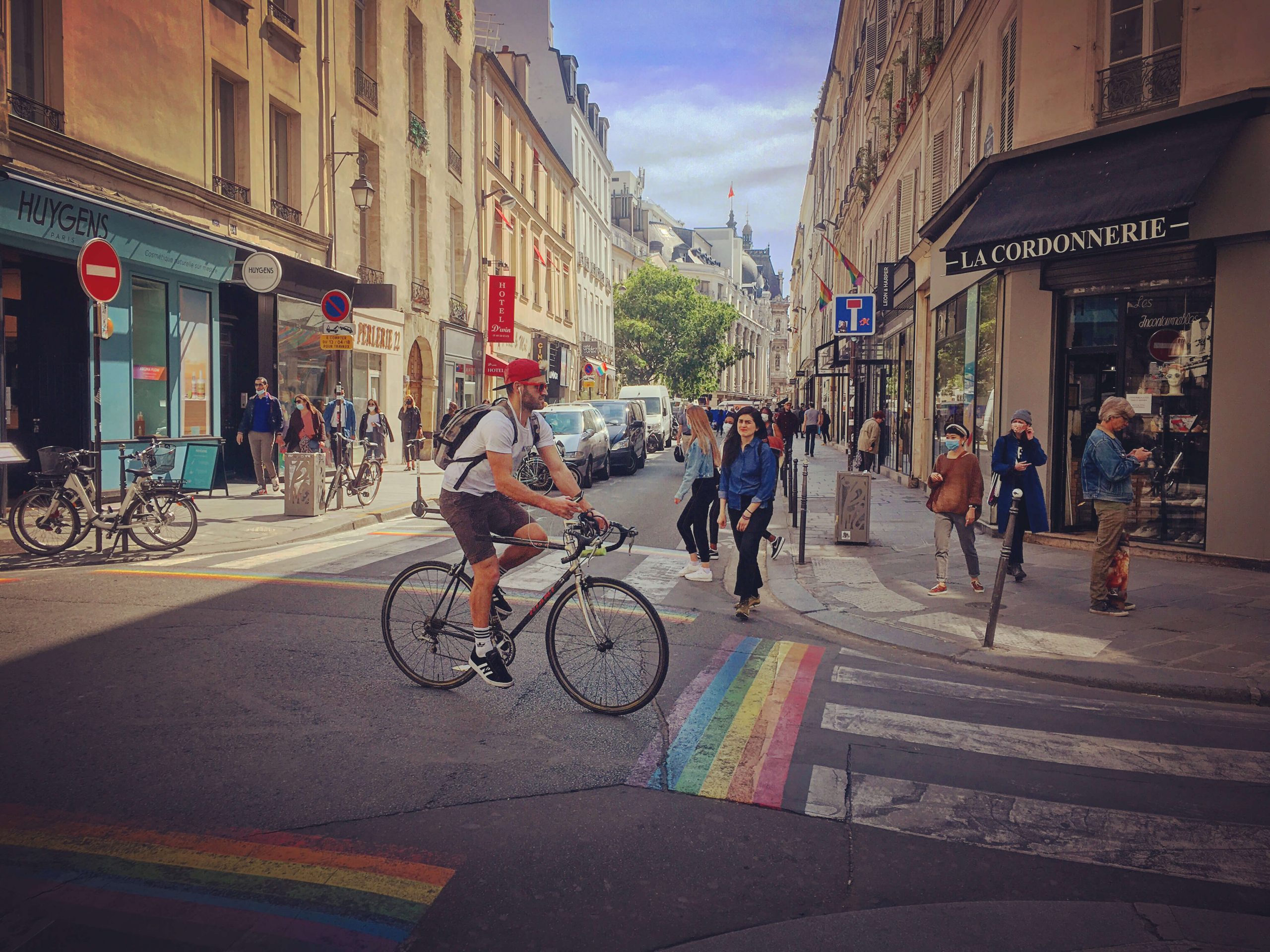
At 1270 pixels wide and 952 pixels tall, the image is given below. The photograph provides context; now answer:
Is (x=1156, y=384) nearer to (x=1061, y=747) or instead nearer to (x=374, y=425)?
(x=1061, y=747)

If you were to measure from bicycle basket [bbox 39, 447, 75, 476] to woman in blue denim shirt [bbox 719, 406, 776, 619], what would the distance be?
21.2 feet

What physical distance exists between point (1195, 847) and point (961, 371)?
12435 millimetres

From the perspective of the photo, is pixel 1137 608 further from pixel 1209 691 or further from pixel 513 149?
pixel 513 149

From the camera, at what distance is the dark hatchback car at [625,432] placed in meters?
22.2

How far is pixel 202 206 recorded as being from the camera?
15430mm

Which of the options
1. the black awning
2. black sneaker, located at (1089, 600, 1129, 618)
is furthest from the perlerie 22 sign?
black sneaker, located at (1089, 600, 1129, 618)

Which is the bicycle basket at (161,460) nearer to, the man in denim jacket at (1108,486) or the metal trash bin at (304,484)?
the metal trash bin at (304,484)

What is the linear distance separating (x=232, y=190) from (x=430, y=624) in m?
13.9

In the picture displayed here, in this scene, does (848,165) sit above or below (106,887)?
above

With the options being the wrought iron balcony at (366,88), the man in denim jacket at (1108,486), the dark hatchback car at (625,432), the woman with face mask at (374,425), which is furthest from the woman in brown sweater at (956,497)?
the wrought iron balcony at (366,88)

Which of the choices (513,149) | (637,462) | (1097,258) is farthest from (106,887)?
(513,149)

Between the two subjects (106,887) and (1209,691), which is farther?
(1209,691)

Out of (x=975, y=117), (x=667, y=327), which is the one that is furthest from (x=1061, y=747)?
(x=667, y=327)

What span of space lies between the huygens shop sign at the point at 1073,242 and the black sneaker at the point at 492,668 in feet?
27.4
